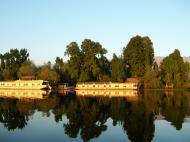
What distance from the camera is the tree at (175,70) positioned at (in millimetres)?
81688

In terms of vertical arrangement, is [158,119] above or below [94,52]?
below

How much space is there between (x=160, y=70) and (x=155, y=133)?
68.9 m

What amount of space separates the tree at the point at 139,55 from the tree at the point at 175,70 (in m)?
4.47

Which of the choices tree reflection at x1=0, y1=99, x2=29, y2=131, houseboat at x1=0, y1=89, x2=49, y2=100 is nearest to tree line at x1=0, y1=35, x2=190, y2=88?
houseboat at x1=0, y1=89, x2=49, y2=100

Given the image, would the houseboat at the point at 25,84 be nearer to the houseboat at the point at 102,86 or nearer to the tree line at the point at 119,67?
the tree line at the point at 119,67

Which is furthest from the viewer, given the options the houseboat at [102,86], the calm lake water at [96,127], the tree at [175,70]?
the houseboat at [102,86]

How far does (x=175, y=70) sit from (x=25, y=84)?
3569 centimetres

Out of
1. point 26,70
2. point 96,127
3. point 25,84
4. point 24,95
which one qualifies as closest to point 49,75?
point 25,84

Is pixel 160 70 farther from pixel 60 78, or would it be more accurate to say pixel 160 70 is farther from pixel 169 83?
pixel 60 78

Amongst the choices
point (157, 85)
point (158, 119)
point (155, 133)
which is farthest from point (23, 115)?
point (157, 85)

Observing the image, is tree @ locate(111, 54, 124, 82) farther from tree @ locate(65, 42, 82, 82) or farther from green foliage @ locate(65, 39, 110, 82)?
tree @ locate(65, 42, 82, 82)

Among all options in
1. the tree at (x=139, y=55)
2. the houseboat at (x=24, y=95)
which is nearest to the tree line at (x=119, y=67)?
the tree at (x=139, y=55)

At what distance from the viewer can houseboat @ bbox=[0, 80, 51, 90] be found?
273ft

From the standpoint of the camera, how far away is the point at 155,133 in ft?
63.3
